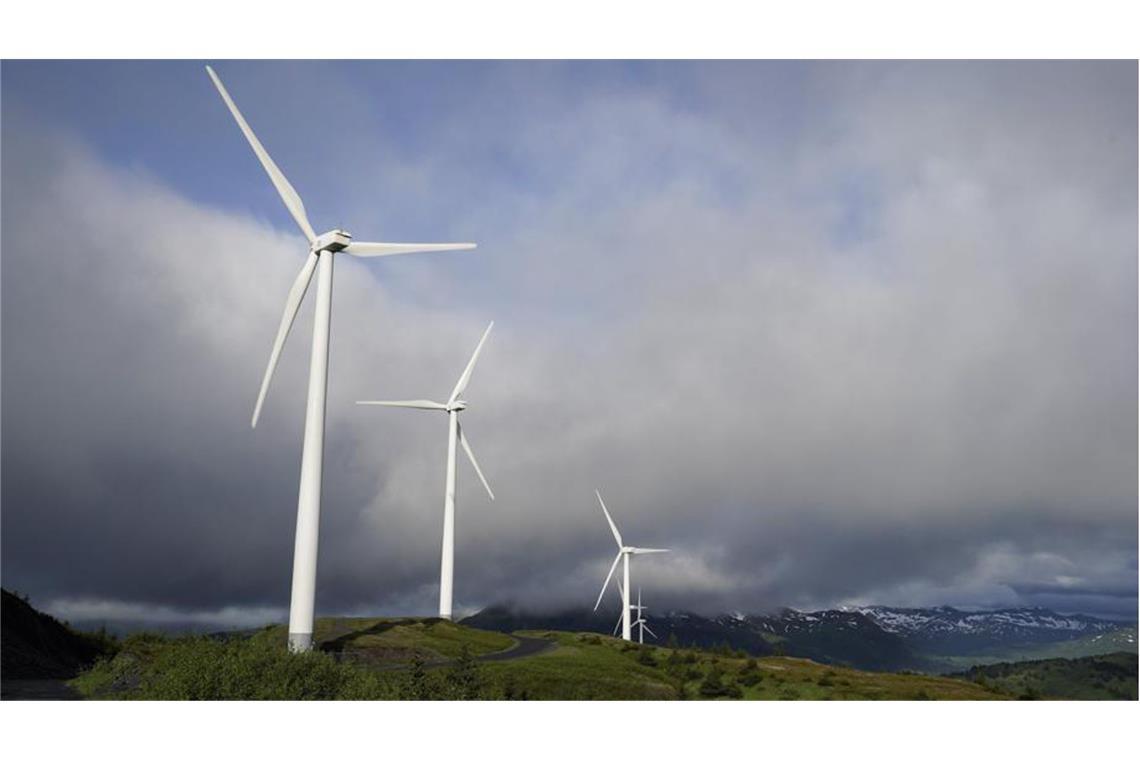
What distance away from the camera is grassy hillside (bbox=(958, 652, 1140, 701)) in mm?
64312

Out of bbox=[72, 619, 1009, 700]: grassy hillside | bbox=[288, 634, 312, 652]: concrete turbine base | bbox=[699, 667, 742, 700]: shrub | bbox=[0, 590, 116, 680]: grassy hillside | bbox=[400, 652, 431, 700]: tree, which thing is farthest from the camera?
bbox=[699, 667, 742, 700]: shrub

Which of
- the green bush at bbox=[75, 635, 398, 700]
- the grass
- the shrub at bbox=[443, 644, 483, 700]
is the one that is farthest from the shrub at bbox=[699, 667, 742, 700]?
the green bush at bbox=[75, 635, 398, 700]

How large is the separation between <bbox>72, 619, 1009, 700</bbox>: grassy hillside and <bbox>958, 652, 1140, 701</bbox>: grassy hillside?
5.18 metres

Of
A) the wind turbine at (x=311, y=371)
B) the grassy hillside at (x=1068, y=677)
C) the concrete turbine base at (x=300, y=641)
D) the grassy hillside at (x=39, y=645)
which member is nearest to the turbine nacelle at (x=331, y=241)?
the wind turbine at (x=311, y=371)

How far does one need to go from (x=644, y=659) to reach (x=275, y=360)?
46.6 metres

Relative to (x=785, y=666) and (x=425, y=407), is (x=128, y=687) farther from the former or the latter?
(x=425, y=407)

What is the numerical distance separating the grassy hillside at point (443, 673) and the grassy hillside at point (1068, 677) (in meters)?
5.18

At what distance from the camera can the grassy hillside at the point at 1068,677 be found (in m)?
64.3

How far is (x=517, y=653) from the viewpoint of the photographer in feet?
277

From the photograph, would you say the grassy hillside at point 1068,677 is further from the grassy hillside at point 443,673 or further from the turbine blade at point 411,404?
the turbine blade at point 411,404

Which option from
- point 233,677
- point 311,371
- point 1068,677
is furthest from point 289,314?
point 1068,677

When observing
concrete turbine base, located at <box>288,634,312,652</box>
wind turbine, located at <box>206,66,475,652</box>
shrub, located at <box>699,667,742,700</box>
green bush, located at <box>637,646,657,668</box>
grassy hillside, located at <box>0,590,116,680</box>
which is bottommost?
green bush, located at <box>637,646,657,668</box>

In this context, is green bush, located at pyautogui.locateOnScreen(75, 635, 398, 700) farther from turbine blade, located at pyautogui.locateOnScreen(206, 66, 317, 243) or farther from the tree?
turbine blade, located at pyautogui.locateOnScreen(206, 66, 317, 243)

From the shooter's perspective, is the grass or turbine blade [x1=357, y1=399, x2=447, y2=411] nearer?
the grass
